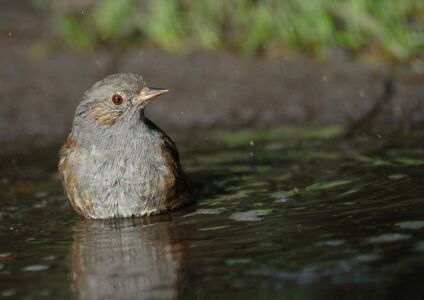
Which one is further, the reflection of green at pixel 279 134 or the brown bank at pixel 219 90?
the brown bank at pixel 219 90

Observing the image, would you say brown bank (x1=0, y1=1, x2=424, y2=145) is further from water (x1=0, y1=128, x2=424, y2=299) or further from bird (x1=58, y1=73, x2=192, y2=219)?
bird (x1=58, y1=73, x2=192, y2=219)

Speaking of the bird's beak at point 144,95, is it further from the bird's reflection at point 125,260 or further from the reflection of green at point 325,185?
the reflection of green at point 325,185

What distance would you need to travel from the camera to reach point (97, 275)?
5320mm

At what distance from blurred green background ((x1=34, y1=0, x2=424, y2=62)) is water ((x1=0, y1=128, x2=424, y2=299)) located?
147cm

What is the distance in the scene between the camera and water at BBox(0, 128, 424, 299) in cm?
491

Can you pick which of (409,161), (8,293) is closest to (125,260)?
(8,293)

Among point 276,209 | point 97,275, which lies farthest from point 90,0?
point 97,275

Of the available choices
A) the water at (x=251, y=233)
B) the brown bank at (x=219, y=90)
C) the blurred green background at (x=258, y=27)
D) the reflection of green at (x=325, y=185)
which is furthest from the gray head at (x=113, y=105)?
the blurred green background at (x=258, y=27)

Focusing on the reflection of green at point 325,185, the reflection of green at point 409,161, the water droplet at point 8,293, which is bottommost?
the water droplet at point 8,293

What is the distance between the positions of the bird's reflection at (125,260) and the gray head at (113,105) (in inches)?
24.6

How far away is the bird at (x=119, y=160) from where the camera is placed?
6559 mm

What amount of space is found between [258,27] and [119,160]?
3604 mm

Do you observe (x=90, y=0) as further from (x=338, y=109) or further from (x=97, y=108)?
(x=97, y=108)

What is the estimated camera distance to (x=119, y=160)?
260 inches
